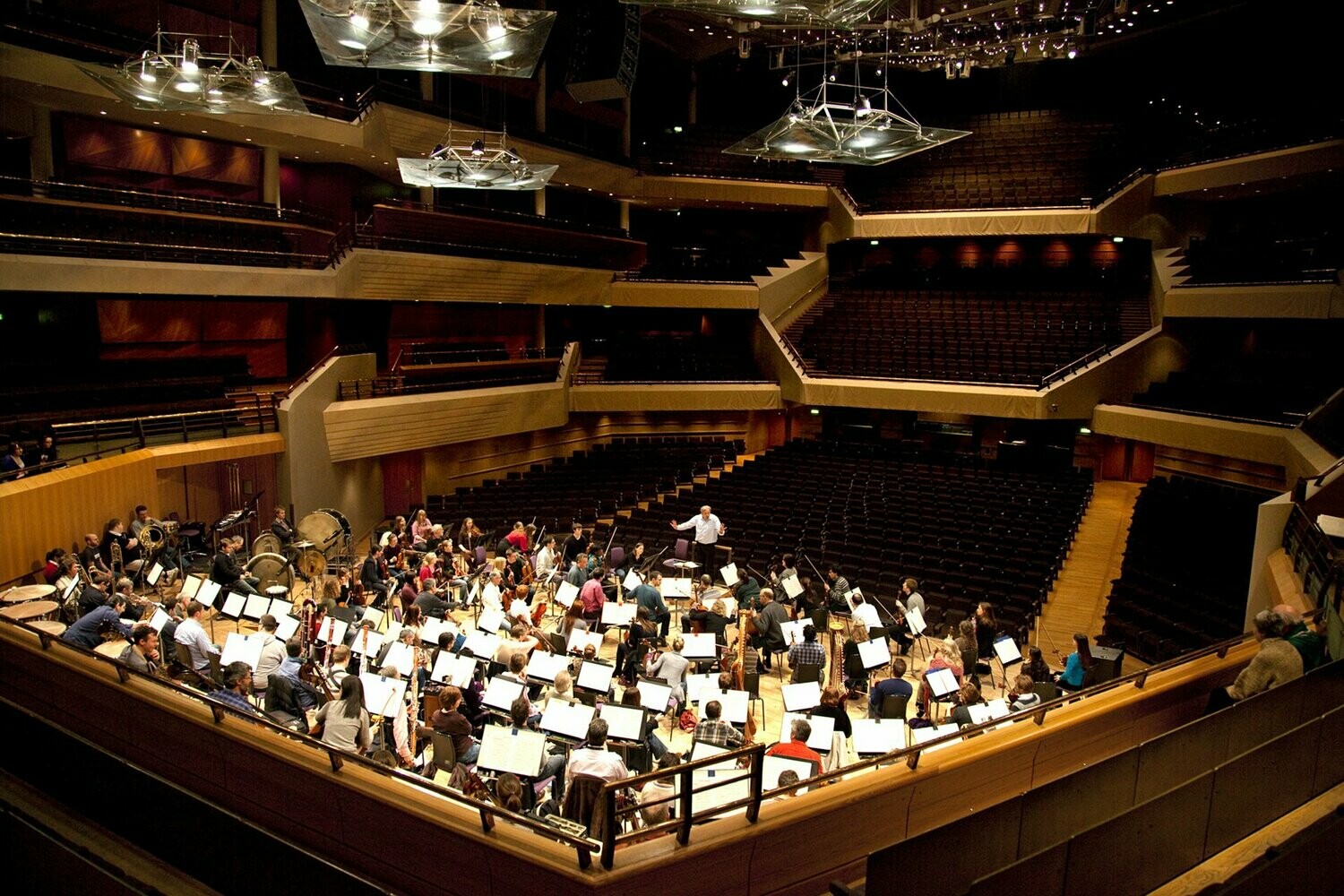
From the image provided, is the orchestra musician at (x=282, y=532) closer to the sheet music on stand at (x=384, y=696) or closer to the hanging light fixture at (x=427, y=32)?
the sheet music on stand at (x=384, y=696)

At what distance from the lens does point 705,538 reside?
15.7 metres

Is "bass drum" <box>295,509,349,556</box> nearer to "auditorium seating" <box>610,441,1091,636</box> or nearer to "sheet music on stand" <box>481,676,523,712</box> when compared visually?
"auditorium seating" <box>610,441,1091,636</box>

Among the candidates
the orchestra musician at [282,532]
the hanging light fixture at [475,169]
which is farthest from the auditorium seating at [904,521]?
the hanging light fixture at [475,169]

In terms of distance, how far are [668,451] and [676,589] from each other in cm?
1064

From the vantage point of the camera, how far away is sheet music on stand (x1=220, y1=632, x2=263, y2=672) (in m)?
9.20

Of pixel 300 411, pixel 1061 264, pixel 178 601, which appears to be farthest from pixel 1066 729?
pixel 1061 264

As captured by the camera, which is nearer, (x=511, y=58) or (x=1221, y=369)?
(x=511, y=58)

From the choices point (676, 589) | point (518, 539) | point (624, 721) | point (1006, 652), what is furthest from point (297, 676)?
point (1006, 652)

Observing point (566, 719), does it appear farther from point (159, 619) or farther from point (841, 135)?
point (841, 135)

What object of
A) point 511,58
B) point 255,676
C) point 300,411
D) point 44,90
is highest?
point 44,90

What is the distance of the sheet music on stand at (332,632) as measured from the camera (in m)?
→ 9.59

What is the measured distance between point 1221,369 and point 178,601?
2246 cm

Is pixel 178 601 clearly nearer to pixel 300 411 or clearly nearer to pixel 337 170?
pixel 300 411

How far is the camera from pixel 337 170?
2230 cm
